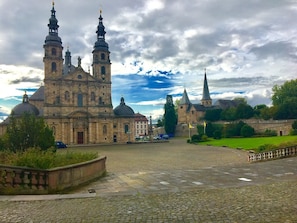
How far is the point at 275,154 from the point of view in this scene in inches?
848

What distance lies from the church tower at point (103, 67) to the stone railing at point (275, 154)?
171ft

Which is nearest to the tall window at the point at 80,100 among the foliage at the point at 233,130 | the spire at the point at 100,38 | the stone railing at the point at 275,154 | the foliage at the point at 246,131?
the spire at the point at 100,38

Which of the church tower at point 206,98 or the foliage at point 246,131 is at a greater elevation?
the church tower at point 206,98

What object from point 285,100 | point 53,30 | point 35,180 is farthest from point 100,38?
point 35,180

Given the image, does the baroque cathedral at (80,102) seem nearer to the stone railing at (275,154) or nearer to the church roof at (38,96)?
the church roof at (38,96)

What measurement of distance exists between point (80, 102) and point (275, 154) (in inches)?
2085

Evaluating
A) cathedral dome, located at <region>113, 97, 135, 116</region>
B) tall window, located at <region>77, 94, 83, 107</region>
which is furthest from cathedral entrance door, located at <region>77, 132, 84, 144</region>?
cathedral dome, located at <region>113, 97, 135, 116</region>

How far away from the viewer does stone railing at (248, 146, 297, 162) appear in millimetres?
21281

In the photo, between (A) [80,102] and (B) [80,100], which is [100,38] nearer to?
(B) [80,100]

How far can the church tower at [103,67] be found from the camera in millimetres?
70500

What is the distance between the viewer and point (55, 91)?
6506cm

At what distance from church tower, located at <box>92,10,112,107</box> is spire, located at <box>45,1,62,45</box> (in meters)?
9.47

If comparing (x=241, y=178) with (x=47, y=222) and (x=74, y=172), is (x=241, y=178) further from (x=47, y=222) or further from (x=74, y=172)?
(x=47, y=222)

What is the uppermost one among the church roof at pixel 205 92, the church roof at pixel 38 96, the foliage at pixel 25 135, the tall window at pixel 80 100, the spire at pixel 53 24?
the spire at pixel 53 24
